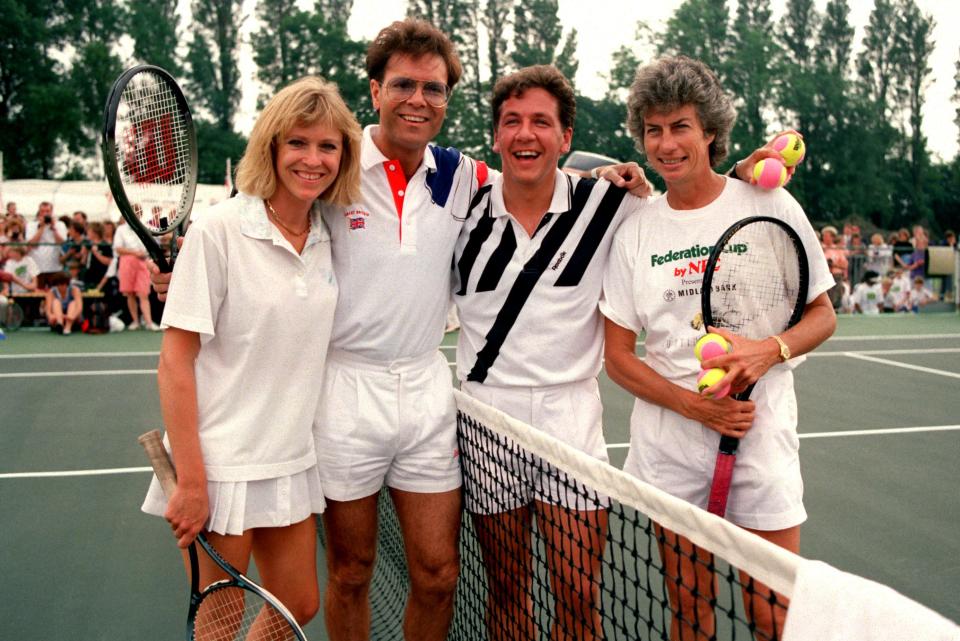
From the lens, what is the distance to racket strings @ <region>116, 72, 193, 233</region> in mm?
2607

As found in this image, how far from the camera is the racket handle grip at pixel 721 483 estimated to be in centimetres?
221

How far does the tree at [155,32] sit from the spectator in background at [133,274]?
28.6 m

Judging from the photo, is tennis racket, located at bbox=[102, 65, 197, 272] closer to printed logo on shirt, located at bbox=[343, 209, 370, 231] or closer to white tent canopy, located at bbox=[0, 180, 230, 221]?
printed logo on shirt, located at bbox=[343, 209, 370, 231]

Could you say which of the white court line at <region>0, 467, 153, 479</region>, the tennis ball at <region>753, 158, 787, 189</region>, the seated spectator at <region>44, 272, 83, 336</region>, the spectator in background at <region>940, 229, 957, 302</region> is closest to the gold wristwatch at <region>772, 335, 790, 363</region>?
the tennis ball at <region>753, 158, 787, 189</region>

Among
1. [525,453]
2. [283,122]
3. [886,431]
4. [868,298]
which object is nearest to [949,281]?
[868,298]

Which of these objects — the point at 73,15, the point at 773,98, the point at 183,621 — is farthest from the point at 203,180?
the point at 183,621

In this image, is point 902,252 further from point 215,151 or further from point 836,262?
point 215,151

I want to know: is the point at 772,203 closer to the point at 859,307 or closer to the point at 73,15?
the point at 859,307

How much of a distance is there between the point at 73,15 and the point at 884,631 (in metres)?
41.8

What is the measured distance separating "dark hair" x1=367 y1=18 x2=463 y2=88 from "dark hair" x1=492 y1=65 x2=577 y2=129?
0.64 feet

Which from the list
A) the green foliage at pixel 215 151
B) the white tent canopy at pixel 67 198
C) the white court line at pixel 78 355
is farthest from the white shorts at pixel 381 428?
the green foliage at pixel 215 151

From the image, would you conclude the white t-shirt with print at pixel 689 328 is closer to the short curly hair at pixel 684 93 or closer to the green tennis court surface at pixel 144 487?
the short curly hair at pixel 684 93

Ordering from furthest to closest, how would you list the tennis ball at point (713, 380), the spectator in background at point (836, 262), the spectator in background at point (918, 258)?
the spectator in background at point (918, 258)
the spectator in background at point (836, 262)
the tennis ball at point (713, 380)

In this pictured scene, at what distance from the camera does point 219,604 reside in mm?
2184
